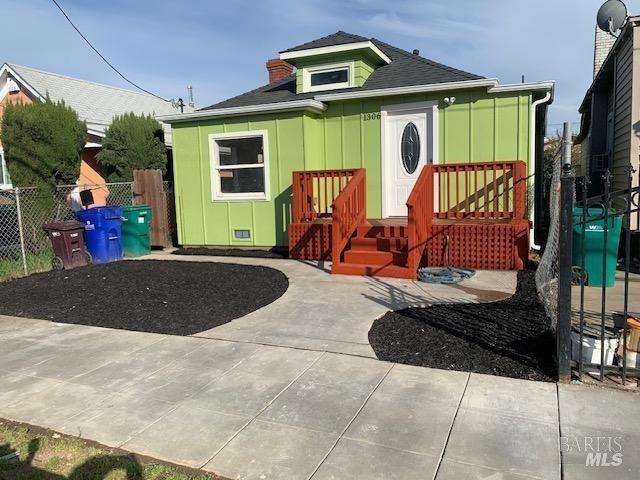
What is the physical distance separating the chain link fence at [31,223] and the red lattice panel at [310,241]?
3847 millimetres

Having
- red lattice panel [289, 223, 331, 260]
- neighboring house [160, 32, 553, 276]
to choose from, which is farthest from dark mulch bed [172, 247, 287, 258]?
red lattice panel [289, 223, 331, 260]

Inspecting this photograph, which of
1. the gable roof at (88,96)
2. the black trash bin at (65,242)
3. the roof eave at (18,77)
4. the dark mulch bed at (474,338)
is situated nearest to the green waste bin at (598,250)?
the dark mulch bed at (474,338)

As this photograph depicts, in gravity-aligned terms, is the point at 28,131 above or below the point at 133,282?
above

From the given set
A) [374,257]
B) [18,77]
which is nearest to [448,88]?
[374,257]

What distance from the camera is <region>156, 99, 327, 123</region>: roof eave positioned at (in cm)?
936

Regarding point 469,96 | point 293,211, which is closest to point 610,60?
point 469,96

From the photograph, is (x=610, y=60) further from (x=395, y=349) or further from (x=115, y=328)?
(x=115, y=328)

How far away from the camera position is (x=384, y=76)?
33.8ft

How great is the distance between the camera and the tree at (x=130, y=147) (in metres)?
12.5

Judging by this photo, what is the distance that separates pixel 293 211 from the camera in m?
9.18

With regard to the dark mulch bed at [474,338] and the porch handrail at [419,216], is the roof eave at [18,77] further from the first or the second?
the dark mulch bed at [474,338]

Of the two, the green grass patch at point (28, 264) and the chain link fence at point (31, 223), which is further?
the chain link fence at point (31, 223)

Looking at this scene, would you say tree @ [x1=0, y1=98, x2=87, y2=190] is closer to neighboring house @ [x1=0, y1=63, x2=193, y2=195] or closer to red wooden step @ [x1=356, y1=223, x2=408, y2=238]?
neighboring house @ [x1=0, y1=63, x2=193, y2=195]

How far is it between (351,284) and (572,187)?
3812 mm
